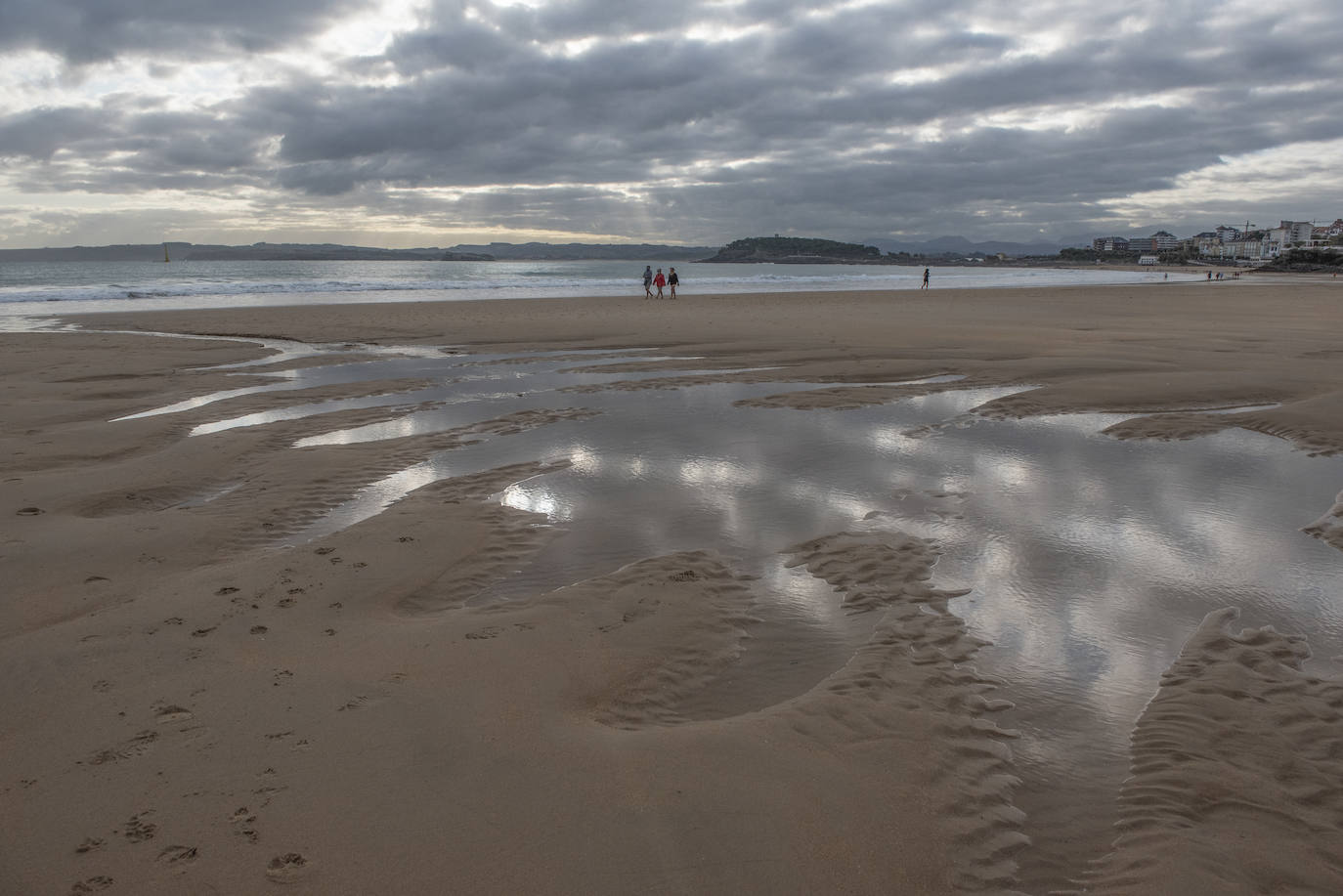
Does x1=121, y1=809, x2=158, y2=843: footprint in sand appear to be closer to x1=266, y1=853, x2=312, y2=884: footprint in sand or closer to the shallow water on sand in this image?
x1=266, y1=853, x2=312, y2=884: footprint in sand

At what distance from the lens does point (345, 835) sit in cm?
268

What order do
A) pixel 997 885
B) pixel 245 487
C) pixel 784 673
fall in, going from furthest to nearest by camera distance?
pixel 245 487 → pixel 784 673 → pixel 997 885

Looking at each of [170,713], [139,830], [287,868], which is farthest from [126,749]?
[287,868]

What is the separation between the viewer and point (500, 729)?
3363mm

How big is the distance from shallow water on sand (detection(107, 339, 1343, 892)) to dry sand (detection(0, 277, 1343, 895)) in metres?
0.16

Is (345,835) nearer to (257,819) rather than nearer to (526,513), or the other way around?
(257,819)

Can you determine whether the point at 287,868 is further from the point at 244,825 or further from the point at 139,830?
the point at 139,830

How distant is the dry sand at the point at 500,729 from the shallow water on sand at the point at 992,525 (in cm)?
16

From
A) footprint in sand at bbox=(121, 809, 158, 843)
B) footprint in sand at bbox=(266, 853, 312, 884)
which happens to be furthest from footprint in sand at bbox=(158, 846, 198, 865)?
footprint in sand at bbox=(266, 853, 312, 884)

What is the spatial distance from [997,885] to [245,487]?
665 cm

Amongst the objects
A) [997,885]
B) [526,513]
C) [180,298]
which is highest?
[180,298]

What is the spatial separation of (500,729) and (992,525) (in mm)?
4141

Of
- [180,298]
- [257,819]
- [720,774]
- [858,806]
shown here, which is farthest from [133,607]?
[180,298]

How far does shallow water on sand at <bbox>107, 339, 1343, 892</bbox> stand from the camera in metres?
3.64
